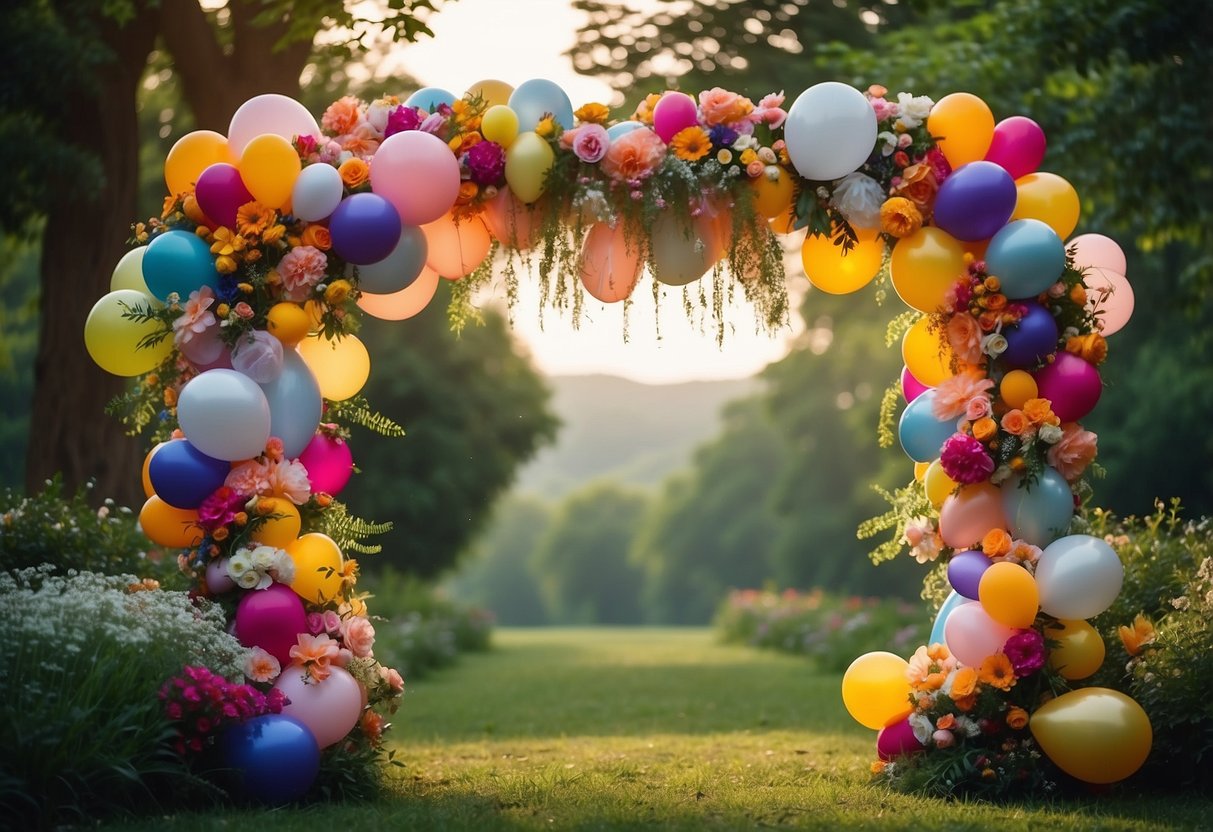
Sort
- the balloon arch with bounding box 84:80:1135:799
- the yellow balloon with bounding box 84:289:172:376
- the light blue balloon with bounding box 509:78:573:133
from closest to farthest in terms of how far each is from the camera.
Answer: the balloon arch with bounding box 84:80:1135:799
the yellow balloon with bounding box 84:289:172:376
the light blue balloon with bounding box 509:78:573:133

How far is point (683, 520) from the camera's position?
55156 mm

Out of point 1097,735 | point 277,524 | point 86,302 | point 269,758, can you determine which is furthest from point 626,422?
point 269,758

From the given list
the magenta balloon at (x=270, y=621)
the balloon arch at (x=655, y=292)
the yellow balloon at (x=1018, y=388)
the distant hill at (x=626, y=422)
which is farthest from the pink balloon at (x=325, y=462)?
the distant hill at (x=626, y=422)

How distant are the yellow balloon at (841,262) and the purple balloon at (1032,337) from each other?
102 cm

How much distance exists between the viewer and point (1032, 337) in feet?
20.8

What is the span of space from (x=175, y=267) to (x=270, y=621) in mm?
1914

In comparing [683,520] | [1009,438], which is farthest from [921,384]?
[683,520]

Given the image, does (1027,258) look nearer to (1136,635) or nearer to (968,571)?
(968,571)

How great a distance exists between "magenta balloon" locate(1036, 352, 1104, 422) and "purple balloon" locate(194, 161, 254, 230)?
4.37 meters

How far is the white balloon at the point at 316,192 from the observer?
646 cm

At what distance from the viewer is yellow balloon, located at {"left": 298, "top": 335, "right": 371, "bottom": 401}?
23.5 ft

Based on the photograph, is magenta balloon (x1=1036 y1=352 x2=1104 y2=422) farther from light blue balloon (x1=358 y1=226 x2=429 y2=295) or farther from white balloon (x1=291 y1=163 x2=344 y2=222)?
white balloon (x1=291 y1=163 x2=344 y2=222)

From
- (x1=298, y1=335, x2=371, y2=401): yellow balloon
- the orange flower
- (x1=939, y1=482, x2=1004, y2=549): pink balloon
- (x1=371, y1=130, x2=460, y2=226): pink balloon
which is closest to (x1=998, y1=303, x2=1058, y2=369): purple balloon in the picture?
(x1=939, y1=482, x2=1004, y2=549): pink balloon

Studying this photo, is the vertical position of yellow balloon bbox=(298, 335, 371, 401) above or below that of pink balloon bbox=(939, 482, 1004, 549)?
above
